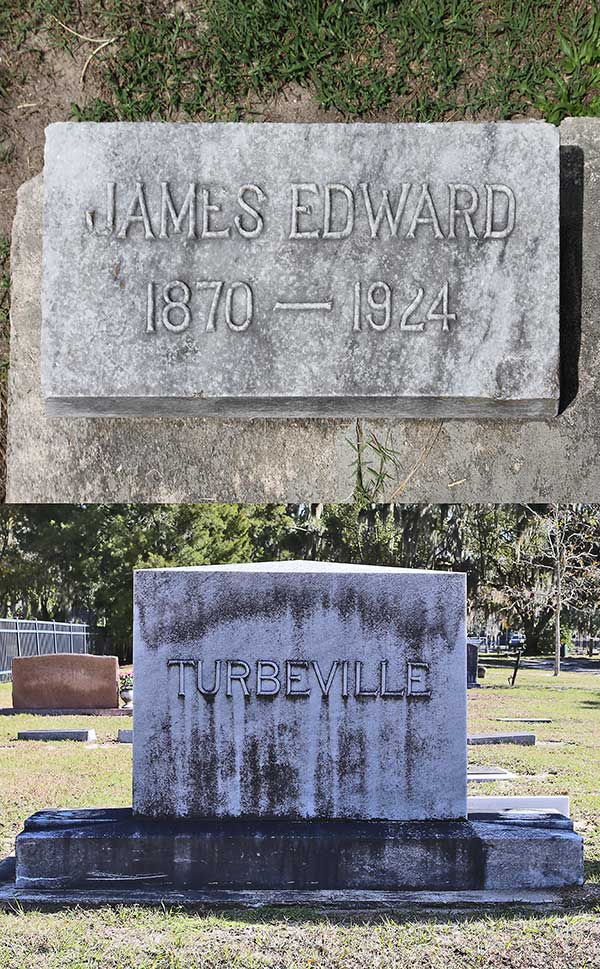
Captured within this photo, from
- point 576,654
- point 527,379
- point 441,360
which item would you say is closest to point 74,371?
point 441,360

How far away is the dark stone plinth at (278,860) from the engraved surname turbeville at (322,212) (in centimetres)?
237

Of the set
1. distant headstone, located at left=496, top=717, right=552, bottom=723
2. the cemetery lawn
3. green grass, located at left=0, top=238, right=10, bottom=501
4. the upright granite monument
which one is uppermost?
green grass, located at left=0, top=238, right=10, bottom=501

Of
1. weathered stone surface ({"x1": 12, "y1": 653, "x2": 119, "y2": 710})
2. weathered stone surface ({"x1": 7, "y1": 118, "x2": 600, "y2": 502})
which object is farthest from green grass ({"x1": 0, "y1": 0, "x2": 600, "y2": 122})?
weathered stone surface ({"x1": 12, "y1": 653, "x2": 119, "y2": 710})

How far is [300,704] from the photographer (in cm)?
446

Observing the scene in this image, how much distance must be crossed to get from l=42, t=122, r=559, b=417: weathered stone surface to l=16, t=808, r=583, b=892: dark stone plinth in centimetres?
172

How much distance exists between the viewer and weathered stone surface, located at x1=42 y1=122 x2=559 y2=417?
4.27 meters

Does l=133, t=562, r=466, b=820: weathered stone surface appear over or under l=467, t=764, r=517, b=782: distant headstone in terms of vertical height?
over

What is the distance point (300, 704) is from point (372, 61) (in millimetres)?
3040

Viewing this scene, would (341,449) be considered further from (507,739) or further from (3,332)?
(507,739)

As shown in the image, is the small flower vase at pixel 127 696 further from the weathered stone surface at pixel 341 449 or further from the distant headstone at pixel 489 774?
the weathered stone surface at pixel 341 449


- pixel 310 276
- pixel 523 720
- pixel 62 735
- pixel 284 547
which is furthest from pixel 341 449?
pixel 284 547

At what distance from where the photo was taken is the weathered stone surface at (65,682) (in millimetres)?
11625

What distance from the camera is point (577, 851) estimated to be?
429 centimetres

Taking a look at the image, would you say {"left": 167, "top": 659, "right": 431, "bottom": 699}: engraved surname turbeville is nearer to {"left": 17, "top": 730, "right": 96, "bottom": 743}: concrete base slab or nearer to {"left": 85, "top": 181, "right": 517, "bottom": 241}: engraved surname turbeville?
{"left": 85, "top": 181, "right": 517, "bottom": 241}: engraved surname turbeville
